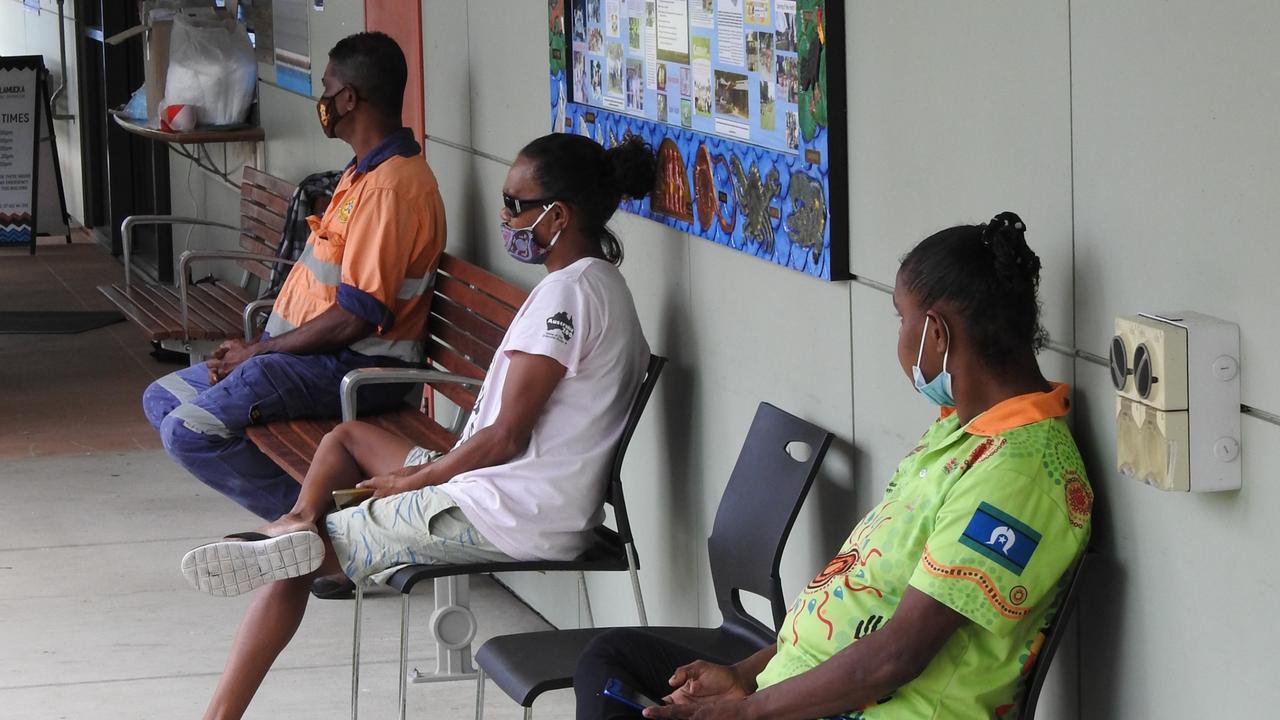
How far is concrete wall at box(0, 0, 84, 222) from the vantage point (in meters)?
13.4

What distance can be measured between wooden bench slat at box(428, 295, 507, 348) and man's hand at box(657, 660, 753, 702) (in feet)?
5.58

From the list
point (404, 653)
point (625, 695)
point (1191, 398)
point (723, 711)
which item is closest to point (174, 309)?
point (404, 653)

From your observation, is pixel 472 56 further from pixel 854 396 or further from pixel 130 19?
pixel 130 19

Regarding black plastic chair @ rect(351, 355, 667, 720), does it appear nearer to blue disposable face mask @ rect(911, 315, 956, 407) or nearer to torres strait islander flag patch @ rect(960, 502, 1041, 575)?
blue disposable face mask @ rect(911, 315, 956, 407)

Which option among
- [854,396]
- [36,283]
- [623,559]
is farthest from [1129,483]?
[36,283]

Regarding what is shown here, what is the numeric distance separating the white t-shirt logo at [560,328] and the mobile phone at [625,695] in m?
1.02

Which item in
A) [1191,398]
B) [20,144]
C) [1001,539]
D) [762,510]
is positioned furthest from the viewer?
[20,144]

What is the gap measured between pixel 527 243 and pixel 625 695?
1.32m

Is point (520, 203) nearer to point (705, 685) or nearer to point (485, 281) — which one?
point (485, 281)

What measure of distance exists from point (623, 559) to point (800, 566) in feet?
1.48

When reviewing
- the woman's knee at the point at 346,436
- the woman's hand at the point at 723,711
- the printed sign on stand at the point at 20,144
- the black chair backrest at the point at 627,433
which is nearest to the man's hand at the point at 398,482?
the woman's knee at the point at 346,436

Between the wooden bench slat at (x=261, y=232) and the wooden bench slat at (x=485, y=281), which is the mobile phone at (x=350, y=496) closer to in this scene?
the wooden bench slat at (x=485, y=281)

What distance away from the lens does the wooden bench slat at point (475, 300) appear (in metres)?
4.46

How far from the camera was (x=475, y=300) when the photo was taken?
466 cm
